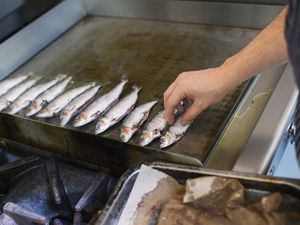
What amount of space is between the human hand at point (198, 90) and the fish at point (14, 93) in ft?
2.51

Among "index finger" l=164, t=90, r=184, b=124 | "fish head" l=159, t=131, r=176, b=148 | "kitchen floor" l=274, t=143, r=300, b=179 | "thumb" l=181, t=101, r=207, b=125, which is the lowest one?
"fish head" l=159, t=131, r=176, b=148

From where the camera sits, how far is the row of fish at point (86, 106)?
4.73ft

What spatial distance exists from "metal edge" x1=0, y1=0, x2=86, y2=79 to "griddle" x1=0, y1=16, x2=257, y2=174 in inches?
1.5

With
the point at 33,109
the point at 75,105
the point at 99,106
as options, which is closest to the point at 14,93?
the point at 33,109

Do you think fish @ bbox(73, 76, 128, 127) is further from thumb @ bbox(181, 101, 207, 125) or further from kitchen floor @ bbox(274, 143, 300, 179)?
kitchen floor @ bbox(274, 143, 300, 179)

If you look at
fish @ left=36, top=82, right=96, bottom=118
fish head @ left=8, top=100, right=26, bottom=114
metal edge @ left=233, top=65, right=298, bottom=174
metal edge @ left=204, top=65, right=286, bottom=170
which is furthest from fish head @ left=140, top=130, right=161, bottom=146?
fish head @ left=8, top=100, right=26, bottom=114

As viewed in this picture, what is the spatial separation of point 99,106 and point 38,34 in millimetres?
804

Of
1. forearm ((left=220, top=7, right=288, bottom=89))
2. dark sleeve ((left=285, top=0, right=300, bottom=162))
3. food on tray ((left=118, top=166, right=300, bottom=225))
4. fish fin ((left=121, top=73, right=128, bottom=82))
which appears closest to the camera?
dark sleeve ((left=285, top=0, right=300, bottom=162))

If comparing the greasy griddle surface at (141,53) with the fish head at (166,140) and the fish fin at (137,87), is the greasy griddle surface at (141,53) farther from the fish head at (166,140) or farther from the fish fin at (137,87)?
the fish head at (166,140)

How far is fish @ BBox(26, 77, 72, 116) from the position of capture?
167cm

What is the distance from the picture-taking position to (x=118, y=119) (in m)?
1.56

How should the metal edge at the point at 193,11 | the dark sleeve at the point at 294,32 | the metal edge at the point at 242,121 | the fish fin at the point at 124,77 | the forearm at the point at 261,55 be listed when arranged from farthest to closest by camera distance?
the metal edge at the point at 193,11
the fish fin at the point at 124,77
the metal edge at the point at 242,121
the forearm at the point at 261,55
the dark sleeve at the point at 294,32

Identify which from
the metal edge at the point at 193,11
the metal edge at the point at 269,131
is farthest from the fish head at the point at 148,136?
the metal edge at the point at 193,11

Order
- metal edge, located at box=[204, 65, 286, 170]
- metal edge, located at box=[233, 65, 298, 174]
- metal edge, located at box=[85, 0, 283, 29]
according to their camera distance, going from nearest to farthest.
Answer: metal edge, located at box=[233, 65, 298, 174], metal edge, located at box=[204, 65, 286, 170], metal edge, located at box=[85, 0, 283, 29]
